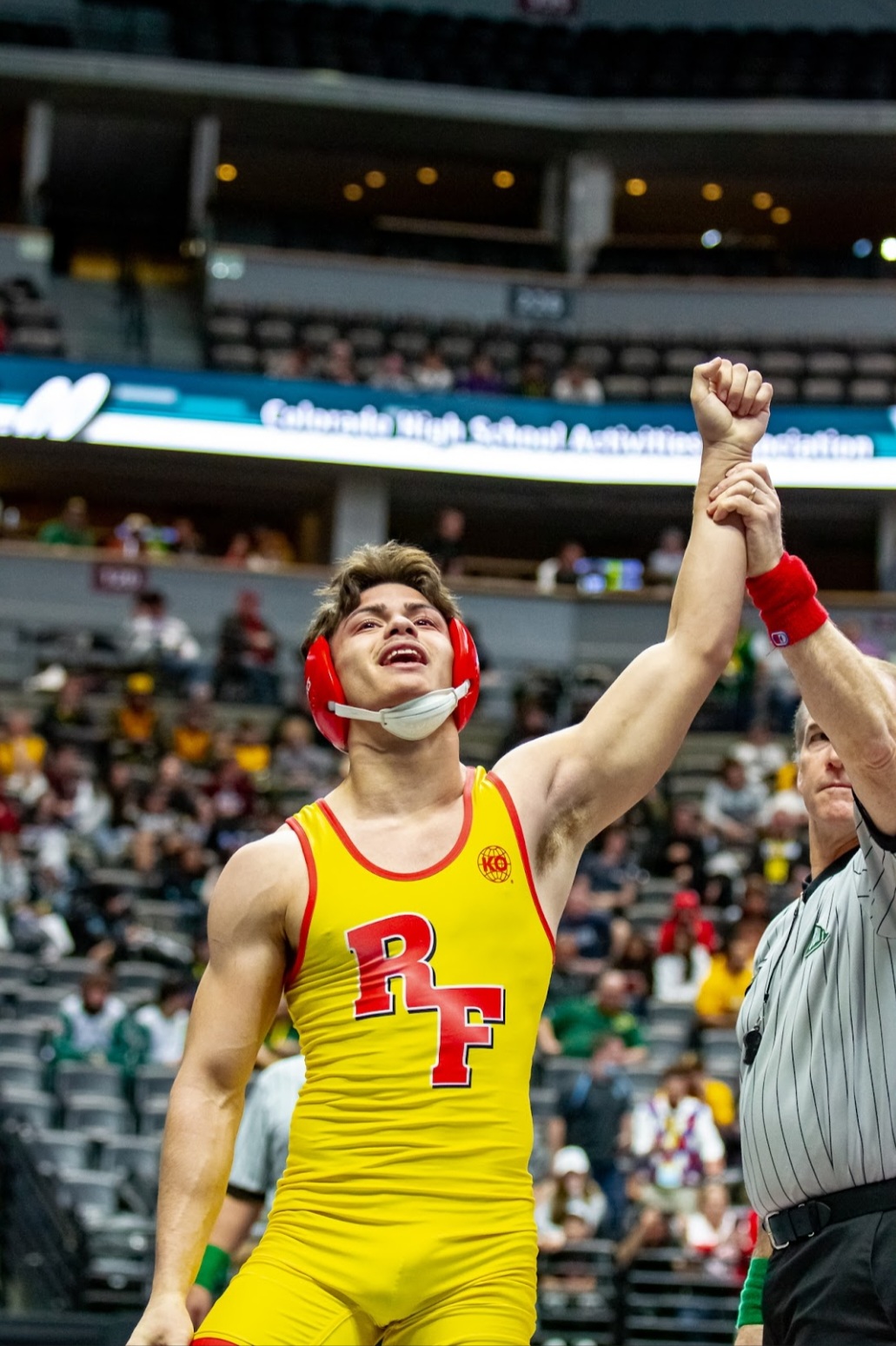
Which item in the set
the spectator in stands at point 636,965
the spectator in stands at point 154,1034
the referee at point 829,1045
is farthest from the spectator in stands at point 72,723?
the referee at point 829,1045

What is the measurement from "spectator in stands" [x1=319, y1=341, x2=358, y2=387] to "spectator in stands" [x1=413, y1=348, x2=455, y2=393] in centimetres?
76

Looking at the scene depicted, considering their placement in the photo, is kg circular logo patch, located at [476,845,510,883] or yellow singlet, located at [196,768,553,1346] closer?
yellow singlet, located at [196,768,553,1346]

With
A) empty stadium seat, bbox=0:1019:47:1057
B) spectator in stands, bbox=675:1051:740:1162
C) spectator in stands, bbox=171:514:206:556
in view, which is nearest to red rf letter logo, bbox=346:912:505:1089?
spectator in stands, bbox=675:1051:740:1162

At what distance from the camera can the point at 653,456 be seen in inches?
891

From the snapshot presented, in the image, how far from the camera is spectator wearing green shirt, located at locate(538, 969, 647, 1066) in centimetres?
1234

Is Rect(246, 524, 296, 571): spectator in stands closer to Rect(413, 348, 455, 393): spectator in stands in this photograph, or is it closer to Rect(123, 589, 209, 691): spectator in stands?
Rect(123, 589, 209, 691): spectator in stands

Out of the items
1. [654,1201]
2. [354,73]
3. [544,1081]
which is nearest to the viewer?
[654,1201]

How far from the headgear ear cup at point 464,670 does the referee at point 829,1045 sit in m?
0.58

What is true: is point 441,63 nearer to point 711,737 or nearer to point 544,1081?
point 711,737

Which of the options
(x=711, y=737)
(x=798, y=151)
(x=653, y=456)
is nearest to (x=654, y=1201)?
(x=711, y=737)

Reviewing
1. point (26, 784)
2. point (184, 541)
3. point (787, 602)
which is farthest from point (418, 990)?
point (184, 541)

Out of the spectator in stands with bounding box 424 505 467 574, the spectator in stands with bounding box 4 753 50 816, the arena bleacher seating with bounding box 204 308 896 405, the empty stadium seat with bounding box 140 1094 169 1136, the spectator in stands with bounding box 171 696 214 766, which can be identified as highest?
the arena bleacher seating with bounding box 204 308 896 405

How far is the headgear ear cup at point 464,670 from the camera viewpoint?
389cm

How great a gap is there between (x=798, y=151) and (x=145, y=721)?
13.4 meters
